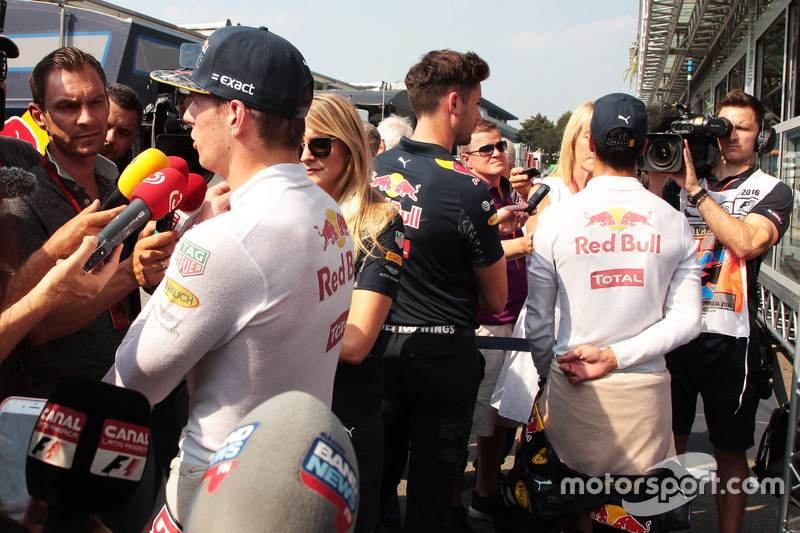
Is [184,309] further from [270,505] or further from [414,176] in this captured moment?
[414,176]

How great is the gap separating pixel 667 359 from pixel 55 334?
3.00 m

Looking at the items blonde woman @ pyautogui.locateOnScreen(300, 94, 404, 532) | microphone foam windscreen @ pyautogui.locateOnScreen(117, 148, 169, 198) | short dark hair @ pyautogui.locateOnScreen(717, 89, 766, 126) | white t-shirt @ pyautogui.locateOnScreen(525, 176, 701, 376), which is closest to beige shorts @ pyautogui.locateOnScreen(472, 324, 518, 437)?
white t-shirt @ pyautogui.locateOnScreen(525, 176, 701, 376)

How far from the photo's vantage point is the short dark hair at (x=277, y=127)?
1583mm

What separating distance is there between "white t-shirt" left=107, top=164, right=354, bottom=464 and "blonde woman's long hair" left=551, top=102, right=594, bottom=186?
2.93m

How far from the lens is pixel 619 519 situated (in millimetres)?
2539

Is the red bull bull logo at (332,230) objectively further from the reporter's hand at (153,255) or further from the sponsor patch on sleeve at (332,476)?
the sponsor patch on sleeve at (332,476)

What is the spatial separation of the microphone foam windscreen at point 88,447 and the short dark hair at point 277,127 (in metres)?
0.68

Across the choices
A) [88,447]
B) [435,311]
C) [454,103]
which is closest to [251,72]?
[88,447]

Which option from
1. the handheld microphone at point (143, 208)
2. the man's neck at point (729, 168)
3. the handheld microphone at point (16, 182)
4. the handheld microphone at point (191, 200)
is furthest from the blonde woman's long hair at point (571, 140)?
the handheld microphone at point (16, 182)

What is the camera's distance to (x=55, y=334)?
7.11 feet

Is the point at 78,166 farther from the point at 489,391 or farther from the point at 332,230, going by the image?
the point at 489,391

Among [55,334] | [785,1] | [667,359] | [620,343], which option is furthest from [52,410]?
[785,1]

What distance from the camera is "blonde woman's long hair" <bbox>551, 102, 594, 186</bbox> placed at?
4.12 meters

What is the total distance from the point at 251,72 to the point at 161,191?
1.51 ft
